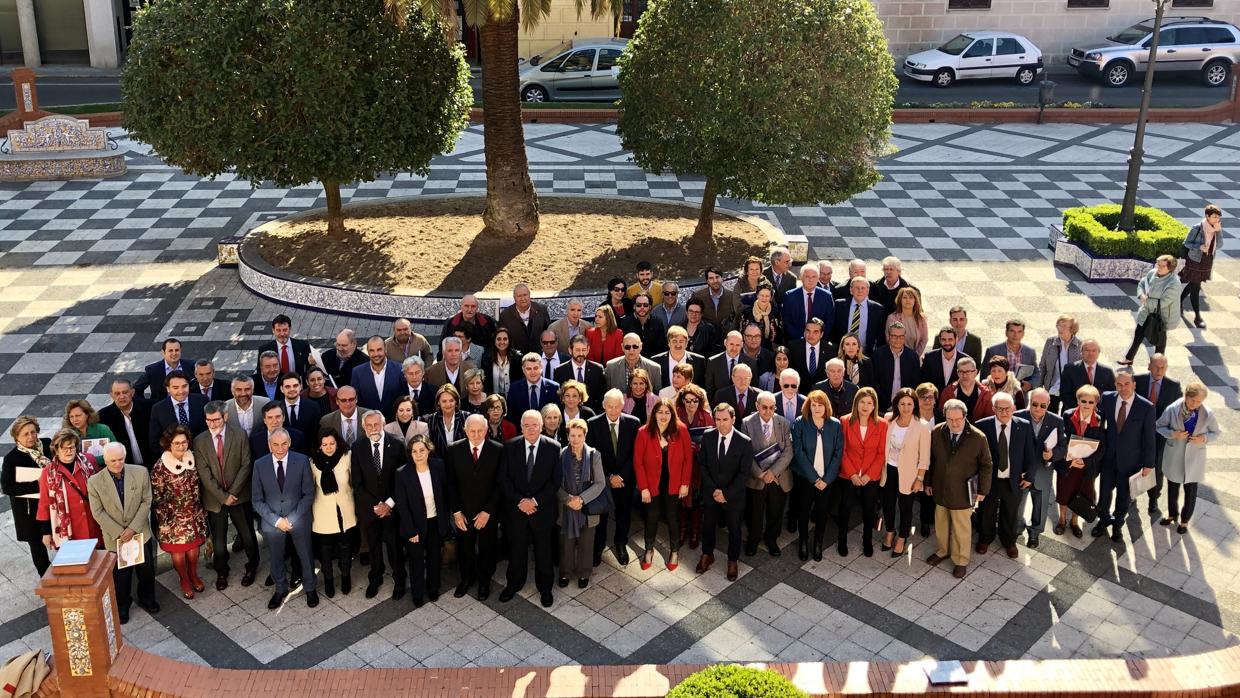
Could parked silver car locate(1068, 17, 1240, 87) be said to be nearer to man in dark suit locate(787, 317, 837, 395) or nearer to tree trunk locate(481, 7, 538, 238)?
tree trunk locate(481, 7, 538, 238)

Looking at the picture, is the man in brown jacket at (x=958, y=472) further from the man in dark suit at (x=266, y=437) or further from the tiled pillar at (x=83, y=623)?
the tiled pillar at (x=83, y=623)

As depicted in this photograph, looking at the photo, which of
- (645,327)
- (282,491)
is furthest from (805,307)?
(282,491)

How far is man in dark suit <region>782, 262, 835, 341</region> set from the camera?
42.0 ft

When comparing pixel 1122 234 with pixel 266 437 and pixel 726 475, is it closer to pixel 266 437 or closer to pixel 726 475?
pixel 726 475

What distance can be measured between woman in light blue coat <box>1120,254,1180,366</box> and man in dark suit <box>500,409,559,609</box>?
7.46 meters

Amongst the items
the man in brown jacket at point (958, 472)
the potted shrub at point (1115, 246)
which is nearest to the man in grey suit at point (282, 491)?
the man in brown jacket at point (958, 472)

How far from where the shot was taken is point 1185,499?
11.0 m

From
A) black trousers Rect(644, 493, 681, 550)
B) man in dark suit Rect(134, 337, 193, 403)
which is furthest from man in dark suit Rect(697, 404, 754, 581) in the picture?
man in dark suit Rect(134, 337, 193, 403)

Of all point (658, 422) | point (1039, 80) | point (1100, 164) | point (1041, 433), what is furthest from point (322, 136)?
point (1039, 80)

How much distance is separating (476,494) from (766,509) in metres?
2.57

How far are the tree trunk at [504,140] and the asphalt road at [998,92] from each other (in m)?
14.6

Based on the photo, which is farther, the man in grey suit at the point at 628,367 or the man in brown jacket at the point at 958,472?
the man in grey suit at the point at 628,367

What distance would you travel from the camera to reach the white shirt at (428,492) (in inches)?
380

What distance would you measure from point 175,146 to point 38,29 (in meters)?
24.1
